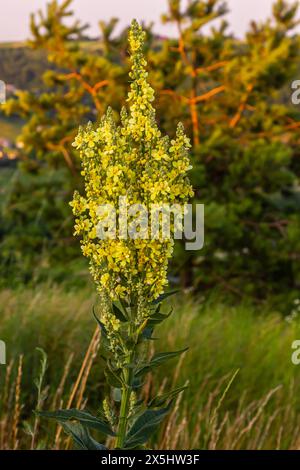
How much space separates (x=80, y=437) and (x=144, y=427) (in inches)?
7.0

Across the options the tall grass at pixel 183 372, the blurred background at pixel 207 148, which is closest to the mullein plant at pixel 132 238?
the tall grass at pixel 183 372

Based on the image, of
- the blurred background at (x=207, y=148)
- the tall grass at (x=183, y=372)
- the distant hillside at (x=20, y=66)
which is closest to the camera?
the tall grass at (x=183, y=372)

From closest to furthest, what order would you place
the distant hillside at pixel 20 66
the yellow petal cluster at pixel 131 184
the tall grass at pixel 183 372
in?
the yellow petal cluster at pixel 131 184 < the tall grass at pixel 183 372 < the distant hillside at pixel 20 66

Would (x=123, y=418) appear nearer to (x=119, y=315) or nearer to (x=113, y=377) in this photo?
(x=113, y=377)

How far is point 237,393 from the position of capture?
5.49 meters

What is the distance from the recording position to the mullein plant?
1.75 meters

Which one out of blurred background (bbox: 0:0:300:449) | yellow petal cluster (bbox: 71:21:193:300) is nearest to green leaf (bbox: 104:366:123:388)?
yellow petal cluster (bbox: 71:21:193:300)

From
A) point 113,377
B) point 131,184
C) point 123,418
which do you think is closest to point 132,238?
point 131,184

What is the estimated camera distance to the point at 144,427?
1.93 meters

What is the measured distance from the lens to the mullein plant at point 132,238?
175 cm

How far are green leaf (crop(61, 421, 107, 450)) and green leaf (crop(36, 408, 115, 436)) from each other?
0.06 m

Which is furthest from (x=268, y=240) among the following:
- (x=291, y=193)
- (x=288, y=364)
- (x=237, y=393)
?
(x=237, y=393)

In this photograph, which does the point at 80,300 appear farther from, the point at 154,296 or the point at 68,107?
the point at 68,107

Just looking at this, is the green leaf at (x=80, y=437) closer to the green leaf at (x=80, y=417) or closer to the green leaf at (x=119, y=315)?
the green leaf at (x=80, y=417)
